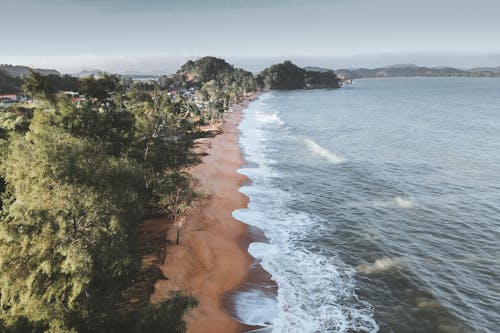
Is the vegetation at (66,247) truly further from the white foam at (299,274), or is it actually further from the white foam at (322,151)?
the white foam at (322,151)

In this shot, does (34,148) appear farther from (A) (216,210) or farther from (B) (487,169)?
(B) (487,169)

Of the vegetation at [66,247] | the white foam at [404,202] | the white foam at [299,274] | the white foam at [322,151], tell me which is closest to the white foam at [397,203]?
the white foam at [404,202]

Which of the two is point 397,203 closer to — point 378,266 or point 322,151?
point 378,266

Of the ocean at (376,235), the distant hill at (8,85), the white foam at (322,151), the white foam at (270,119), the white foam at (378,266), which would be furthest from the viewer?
the distant hill at (8,85)

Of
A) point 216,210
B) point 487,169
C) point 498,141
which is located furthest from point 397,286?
point 498,141

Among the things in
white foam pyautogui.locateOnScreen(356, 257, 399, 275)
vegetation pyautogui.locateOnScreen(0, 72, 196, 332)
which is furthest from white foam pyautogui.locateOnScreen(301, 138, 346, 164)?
vegetation pyautogui.locateOnScreen(0, 72, 196, 332)

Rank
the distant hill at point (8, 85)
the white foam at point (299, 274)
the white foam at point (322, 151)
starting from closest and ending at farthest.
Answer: the white foam at point (299, 274), the white foam at point (322, 151), the distant hill at point (8, 85)
